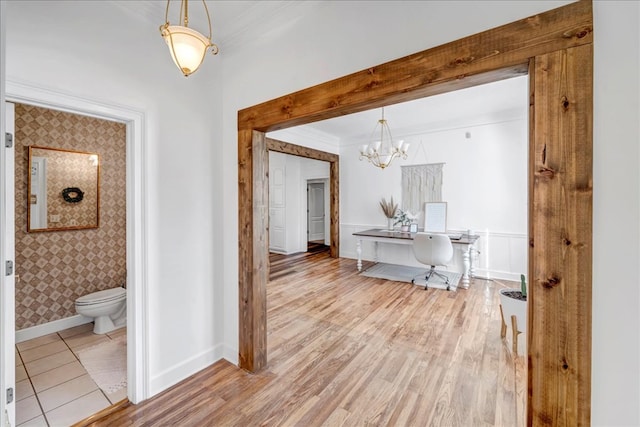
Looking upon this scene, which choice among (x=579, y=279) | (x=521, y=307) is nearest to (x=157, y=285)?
(x=579, y=279)

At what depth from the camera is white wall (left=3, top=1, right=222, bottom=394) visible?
161cm

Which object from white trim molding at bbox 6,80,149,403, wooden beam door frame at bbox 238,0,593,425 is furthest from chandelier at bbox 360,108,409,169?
white trim molding at bbox 6,80,149,403

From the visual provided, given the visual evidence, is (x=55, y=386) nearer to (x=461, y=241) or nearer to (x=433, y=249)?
(x=433, y=249)

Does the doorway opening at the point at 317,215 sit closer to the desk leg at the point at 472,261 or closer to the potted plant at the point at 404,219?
the potted plant at the point at 404,219

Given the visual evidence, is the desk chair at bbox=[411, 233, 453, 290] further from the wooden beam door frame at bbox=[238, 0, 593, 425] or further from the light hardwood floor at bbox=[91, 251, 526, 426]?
the wooden beam door frame at bbox=[238, 0, 593, 425]

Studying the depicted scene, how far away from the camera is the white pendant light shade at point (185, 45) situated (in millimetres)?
1266

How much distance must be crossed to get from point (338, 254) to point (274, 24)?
520 centimetres

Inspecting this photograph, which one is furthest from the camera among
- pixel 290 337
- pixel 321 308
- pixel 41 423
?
pixel 321 308

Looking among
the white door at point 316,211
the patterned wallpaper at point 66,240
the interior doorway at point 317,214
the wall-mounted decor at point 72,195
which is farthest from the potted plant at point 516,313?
the white door at point 316,211

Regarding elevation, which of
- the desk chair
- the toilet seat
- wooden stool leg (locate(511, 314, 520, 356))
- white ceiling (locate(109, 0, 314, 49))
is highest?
white ceiling (locate(109, 0, 314, 49))

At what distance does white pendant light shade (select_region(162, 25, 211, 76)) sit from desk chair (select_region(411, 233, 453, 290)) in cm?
377

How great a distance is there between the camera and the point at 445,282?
4465mm

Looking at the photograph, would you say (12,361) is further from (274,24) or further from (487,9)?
(487,9)

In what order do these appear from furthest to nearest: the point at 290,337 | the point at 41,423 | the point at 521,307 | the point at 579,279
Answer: the point at 290,337 < the point at 521,307 < the point at 41,423 < the point at 579,279
